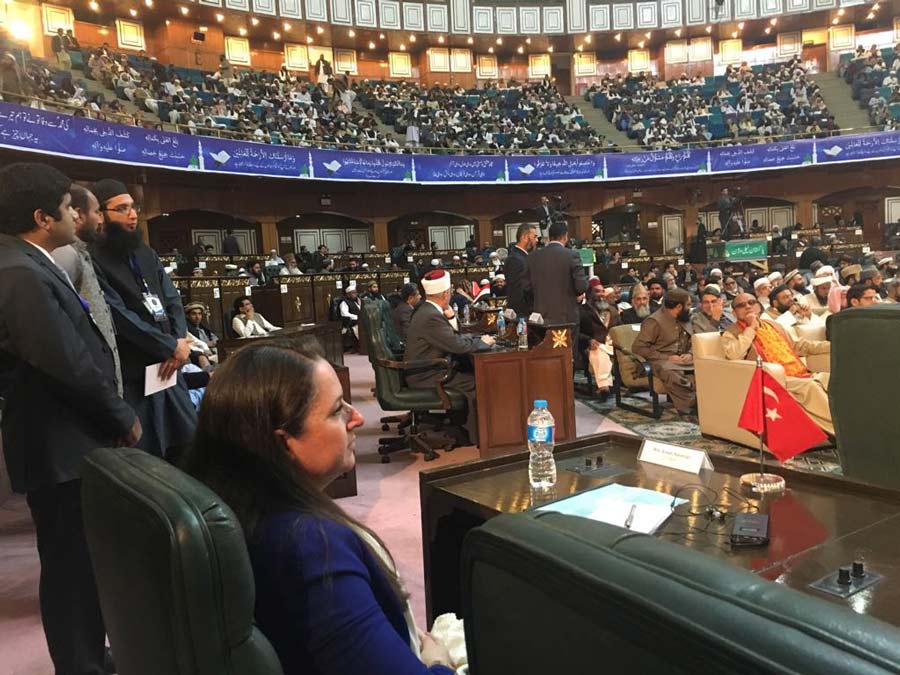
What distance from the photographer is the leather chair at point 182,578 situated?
694mm

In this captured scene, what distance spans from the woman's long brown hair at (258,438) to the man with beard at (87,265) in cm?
131

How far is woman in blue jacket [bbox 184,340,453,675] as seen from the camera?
0.85 meters

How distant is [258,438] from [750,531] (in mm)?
1208

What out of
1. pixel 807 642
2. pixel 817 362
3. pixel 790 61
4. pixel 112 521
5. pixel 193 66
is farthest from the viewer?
pixel 790 61

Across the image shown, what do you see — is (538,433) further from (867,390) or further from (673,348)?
(673,348)

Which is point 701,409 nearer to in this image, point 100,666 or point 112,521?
point 100,666

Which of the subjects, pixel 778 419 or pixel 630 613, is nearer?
pixel 630 613

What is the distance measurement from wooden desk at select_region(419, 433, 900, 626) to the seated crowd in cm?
1766

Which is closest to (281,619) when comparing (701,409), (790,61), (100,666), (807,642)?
(807,642)

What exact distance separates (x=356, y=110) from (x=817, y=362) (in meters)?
16.2

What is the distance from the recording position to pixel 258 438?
3.23 feet

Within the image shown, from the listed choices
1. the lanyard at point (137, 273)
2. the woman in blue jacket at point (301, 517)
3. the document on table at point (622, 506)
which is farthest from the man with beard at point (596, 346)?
the woman in blue jacket at point (301, 517)

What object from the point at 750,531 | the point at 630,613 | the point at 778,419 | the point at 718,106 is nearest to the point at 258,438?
the point at 630,613

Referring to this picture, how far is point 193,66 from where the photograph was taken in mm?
18344
